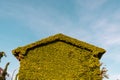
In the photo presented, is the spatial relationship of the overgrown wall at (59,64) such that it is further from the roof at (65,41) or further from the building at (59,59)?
the roof at (65,41)

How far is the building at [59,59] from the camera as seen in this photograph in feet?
83.4

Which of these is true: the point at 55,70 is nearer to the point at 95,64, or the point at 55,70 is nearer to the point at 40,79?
the point at 40,79

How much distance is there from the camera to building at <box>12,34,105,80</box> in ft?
83.4

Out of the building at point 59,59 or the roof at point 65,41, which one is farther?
the roof at point 65,41

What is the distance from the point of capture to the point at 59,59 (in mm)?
26094

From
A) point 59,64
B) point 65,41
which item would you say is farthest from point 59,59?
point 65,41

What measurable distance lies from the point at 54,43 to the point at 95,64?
5047 mm

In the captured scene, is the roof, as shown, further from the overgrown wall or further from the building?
the overgrown wall

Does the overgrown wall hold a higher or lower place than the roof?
lower

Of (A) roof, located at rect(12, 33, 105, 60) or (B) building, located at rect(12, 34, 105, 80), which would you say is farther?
(A) roof, located at rect(12, 33, 105, 60)

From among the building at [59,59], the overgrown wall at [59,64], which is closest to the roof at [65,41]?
the building at [59,59]

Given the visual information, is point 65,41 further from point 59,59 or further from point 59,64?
point 59,64

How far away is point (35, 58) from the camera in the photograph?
26062 millimetres

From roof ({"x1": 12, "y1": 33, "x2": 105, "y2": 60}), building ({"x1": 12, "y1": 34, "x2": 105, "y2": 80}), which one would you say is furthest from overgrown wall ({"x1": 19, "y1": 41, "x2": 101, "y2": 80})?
roof ({"x1": 12, "y1": 33, "x2": 105, "y2": 60})
